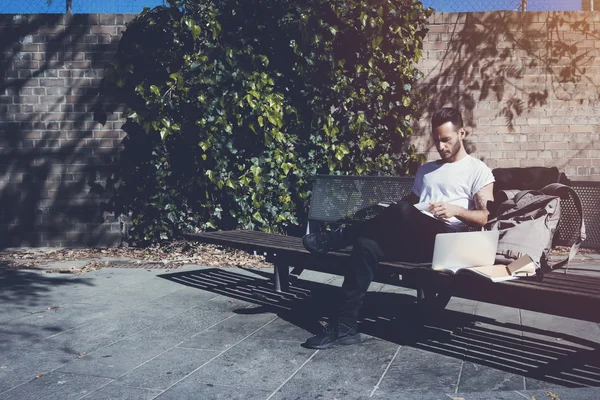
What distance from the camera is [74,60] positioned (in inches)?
294

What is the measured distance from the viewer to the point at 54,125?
24.6 ft

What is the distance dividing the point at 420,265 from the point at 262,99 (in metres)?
3.64

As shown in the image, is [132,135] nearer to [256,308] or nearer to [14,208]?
[14,208]

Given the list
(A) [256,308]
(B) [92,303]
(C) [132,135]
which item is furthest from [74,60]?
(A) [256,308]

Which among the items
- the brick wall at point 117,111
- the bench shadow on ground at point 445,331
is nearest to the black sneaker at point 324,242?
the bench shadow on ground at point 445,331

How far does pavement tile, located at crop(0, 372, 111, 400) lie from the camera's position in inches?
123

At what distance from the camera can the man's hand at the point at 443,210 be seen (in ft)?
12.5

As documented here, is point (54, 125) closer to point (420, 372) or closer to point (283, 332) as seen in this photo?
point (283, 332)

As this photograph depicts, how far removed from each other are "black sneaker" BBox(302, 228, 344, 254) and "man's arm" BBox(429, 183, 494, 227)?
74 cm

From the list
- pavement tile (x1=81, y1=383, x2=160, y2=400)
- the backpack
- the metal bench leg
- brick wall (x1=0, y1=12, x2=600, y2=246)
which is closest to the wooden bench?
the metal bench leg

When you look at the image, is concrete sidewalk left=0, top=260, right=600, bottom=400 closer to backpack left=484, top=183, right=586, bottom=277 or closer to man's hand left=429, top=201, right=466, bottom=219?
backpack left=484, top=183, right=586, bottom=277

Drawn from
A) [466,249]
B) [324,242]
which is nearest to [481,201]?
[466,249]

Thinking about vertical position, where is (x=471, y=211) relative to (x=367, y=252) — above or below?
above

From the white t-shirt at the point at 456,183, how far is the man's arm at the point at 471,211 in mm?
51
